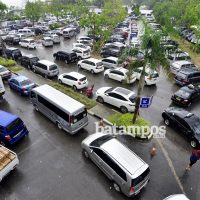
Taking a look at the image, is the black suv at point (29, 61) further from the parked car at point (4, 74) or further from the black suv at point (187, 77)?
the black suv at point (187, 77)

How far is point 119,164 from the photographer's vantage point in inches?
440

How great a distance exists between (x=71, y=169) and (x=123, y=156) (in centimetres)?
349

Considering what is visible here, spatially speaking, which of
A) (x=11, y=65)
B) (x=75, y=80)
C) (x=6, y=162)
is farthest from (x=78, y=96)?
(x=11, y=65)

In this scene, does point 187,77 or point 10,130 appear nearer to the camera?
point 10,130

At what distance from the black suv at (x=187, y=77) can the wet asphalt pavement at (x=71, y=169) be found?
23.5 feet

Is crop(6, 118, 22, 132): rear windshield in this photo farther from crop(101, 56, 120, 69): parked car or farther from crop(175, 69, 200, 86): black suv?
crop(175, 69, 200, 86): black suv

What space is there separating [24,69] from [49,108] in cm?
1353

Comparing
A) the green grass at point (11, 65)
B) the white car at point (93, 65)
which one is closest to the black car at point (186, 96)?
the white car at point (93, 65)

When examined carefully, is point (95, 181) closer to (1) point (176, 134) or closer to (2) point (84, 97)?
(1) point (176, 134)

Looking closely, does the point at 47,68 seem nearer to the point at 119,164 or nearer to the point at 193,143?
the point at 119,164

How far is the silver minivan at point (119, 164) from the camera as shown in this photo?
35.2ft

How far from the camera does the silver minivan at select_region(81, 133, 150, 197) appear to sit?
10742 mm

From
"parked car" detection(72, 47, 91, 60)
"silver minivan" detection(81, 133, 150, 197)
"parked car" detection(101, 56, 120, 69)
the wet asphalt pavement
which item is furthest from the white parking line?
"parked car" detection(72, 47, 91, 60)

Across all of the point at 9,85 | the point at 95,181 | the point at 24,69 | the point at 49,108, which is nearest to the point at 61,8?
the point at 24,69
